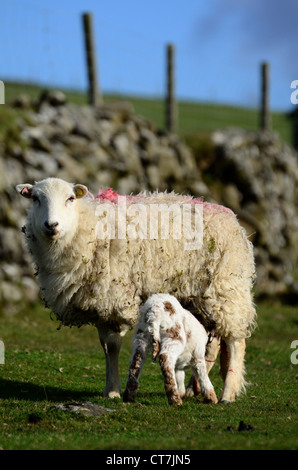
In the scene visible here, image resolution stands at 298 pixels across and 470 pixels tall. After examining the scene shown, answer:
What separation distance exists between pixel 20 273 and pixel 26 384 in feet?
24.2

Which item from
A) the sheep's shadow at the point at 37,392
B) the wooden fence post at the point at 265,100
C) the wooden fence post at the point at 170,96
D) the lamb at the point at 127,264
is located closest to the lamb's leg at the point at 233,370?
the lamb at the point at 127,264

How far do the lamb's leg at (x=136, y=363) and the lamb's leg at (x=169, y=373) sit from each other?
183mm

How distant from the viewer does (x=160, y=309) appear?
726 centimetres

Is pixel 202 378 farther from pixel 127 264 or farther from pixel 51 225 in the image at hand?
pixel 51 225

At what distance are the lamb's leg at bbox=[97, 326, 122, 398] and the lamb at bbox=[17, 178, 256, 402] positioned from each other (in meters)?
0.01

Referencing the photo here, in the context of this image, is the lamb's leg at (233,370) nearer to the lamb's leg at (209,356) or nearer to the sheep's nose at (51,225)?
the lamb's leg at (209,356)

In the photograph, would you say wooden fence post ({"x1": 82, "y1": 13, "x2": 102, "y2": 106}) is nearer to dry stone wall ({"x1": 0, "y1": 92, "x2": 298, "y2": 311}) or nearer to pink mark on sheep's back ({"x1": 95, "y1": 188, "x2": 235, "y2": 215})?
dry stone wall ({"x1": 0, "y1": 92, "x2": 298, "y2": 311})

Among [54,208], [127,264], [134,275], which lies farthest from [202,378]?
[54,208]

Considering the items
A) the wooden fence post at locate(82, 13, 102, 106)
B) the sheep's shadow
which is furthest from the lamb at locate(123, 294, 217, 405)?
the wooden fence post at locate(82, 13, 102, 106)

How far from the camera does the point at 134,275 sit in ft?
26.9

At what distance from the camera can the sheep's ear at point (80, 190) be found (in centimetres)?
820
